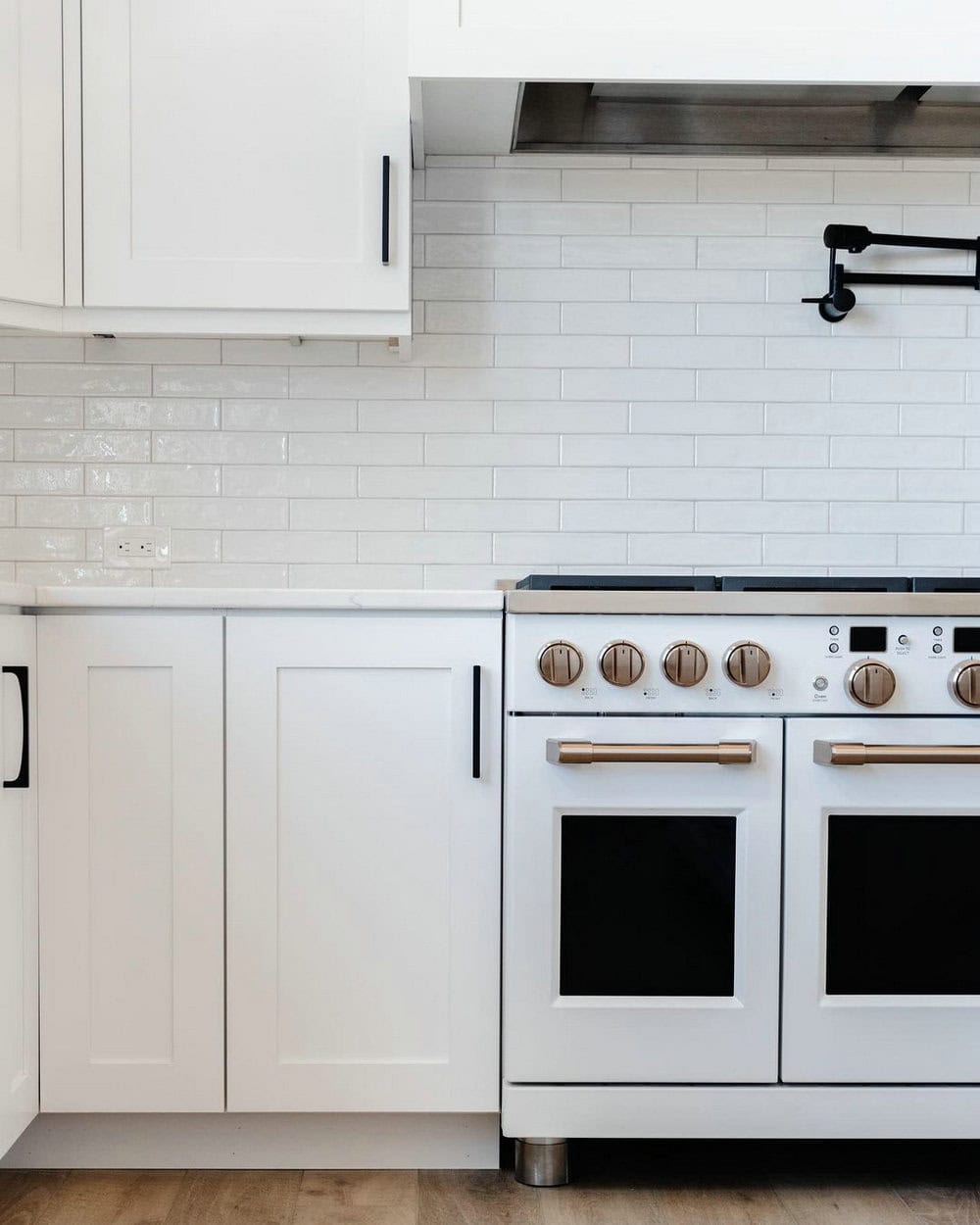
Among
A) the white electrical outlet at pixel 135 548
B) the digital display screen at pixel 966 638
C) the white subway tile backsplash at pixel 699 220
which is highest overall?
the white subway tile backsplash at pixel 699 220

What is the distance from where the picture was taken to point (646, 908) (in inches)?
68.4

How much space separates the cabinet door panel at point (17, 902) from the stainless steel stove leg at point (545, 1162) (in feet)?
2.45

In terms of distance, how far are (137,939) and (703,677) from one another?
3.07 ft

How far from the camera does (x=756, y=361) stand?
2.40 metres

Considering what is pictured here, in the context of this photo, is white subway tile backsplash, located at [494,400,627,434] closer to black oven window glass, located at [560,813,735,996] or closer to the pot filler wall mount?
the pot filler wall mount

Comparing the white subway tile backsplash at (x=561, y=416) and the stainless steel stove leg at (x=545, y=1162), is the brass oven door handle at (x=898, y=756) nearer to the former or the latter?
the stainless steel stove leg at (x=545, y=1162)

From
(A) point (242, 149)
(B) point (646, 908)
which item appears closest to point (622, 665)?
(B) point (646, 908)

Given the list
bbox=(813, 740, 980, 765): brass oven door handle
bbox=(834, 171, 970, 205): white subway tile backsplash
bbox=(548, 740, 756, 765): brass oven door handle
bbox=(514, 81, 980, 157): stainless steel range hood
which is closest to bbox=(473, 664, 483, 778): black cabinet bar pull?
bbox=(548, 740, 756, 765): brass oven door handle

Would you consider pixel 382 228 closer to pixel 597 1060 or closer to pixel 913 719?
pixel 913 719

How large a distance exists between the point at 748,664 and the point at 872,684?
0.18 meters

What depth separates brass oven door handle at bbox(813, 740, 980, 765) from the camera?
171 centimetres

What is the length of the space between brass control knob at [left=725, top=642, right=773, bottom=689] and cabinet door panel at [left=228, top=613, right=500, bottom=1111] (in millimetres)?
351

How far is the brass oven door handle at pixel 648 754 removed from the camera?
1.71m

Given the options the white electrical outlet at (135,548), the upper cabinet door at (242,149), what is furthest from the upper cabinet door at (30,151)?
the white electrical outlet at (135,548)
